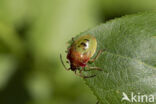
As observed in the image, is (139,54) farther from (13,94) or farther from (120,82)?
(13,94)

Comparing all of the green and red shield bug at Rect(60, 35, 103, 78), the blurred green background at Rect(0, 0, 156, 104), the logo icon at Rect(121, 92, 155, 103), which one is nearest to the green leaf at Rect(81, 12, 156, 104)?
the logo icon at Rect(121, 92, 155, 103)

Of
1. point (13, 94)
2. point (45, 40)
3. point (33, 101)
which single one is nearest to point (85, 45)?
point (45, 40)

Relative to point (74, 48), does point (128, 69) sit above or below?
below

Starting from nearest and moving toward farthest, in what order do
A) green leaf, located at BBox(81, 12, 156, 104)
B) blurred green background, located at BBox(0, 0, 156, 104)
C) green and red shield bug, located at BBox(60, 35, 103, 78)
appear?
green leaf, located at BBox(81, 12, 156, 104), green and red shield bug, located at BBox(60, 35, 103, 78), blurred green background, located at BBox(0, 0, 156, 104)

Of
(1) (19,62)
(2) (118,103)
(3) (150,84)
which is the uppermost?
(1) (19,62)

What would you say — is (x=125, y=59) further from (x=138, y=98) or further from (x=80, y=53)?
(x=80, y=53)

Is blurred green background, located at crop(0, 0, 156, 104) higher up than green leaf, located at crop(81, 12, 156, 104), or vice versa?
blurred green background, located at crop(0, 0, 156, 104)

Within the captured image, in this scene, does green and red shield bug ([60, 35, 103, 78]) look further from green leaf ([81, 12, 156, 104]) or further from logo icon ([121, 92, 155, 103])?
logo icon ([121, 92, 155, 103])

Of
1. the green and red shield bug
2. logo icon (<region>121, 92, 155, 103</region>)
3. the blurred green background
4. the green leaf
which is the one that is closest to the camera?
logo icon (<region>121, 92, 155, 103</region>)
